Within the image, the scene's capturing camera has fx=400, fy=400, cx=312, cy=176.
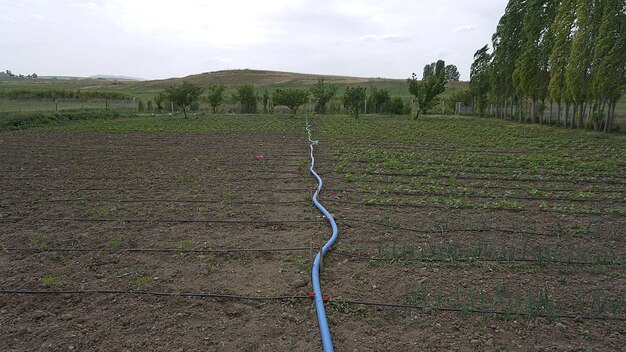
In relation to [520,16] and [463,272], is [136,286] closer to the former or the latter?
[463,272]

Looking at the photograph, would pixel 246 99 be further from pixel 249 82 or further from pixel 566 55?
pixel 249 82

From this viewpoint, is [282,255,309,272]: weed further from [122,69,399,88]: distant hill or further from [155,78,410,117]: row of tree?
[122,69,399,88]: distant hill

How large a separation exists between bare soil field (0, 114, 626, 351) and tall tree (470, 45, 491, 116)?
25.6 meters

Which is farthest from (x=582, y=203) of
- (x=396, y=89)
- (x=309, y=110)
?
(x=396, y=89)

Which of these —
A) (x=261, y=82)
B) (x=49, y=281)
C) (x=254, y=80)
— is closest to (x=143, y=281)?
(x=49, y=281)

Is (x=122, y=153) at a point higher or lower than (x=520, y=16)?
lower

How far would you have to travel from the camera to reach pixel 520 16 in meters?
26.5

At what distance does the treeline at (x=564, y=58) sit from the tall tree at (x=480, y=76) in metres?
1.61

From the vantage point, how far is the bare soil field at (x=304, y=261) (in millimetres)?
3143

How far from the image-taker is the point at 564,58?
21078 millimetres

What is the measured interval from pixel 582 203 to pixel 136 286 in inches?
272

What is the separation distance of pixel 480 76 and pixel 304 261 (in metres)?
32.5

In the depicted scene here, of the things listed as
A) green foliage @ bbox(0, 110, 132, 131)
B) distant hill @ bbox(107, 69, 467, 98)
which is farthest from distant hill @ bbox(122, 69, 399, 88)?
green foliage @ bbox(0, 110, 132, 131)

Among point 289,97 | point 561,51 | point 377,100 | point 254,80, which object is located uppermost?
point 254,80
